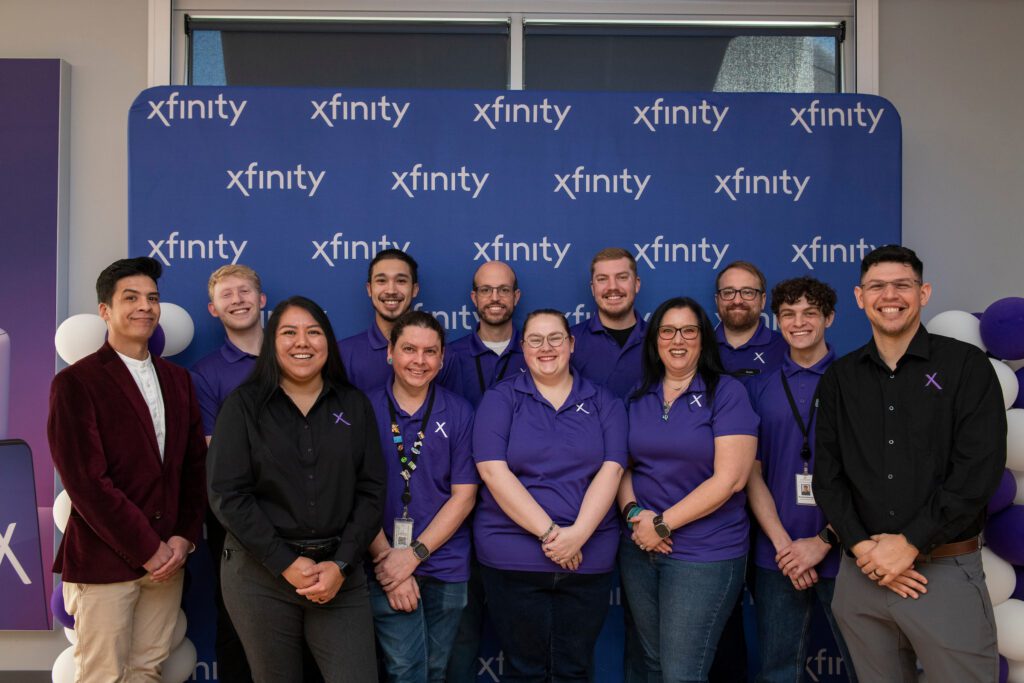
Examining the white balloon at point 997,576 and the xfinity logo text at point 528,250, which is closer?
the white balloon at point 997,576

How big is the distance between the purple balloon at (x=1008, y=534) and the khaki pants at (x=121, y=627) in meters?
3.11

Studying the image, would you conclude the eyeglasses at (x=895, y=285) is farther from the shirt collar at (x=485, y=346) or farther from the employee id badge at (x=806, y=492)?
the shirt collar at (x=485, y=346)

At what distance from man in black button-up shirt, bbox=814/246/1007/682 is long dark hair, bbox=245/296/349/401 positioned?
1609 mm

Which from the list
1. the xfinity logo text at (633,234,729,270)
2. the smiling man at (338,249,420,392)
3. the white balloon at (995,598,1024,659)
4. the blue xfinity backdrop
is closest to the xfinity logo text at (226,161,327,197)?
the blue xfinity backdrop

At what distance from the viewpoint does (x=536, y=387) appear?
115 inches

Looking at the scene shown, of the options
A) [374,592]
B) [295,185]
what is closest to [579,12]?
[295,185]

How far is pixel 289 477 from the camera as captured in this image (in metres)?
2.49

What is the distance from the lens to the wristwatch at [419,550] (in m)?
2.82

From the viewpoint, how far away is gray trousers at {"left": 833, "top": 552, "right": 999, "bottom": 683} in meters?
2.38

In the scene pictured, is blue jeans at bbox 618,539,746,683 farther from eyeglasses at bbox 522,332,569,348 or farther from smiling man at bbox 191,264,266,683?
smiling man at bbox 191,264,266,683

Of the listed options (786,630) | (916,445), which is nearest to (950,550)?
(916,445)

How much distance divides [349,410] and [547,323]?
2.49ft

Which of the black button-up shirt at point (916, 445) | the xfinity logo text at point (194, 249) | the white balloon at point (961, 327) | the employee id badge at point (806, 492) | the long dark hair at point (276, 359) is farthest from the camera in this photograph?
the xfinity logo text at point (194, 249)

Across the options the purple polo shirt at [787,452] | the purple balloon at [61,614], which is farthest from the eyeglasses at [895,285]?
the purple balloon at [61,614]
